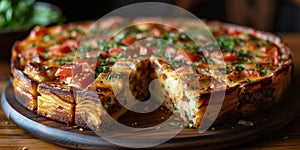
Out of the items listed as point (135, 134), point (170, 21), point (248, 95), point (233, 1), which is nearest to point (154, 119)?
point (135, 134)

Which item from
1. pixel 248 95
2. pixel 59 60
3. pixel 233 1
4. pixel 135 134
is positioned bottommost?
pixel 135 134

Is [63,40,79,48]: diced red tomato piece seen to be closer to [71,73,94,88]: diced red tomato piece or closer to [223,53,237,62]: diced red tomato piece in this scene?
[71,73,94,88]: diced red tomato piece

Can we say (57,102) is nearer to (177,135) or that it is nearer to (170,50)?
(177,135)

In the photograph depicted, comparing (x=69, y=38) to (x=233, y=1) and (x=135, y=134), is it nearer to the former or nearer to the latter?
(x=135, y=134)

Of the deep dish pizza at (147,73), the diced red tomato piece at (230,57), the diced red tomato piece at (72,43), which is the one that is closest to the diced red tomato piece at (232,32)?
the deep dish pizza at (147,73)

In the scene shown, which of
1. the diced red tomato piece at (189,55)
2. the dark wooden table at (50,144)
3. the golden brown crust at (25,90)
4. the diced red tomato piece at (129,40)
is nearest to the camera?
the dark wooden table at (50,144)

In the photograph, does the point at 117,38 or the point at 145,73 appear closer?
the point at 145,73

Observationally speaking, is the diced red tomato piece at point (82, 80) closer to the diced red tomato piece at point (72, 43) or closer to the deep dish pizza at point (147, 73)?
the deep dish pizza at point (147, 73)
